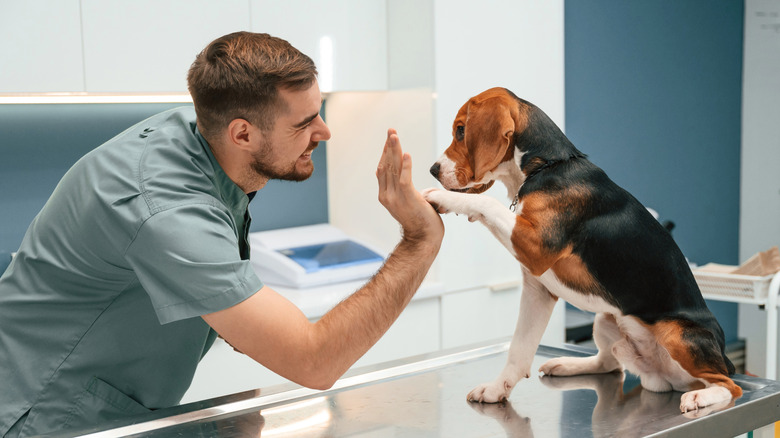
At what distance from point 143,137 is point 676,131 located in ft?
11.9

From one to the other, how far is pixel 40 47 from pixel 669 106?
10.8 ft

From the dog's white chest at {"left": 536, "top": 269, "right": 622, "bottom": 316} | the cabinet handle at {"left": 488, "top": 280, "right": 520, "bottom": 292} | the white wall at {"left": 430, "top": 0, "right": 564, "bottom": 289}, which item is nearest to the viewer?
the dog's white chest at {"left": 536, "top": 269, "right": 622, "bottom": 316}

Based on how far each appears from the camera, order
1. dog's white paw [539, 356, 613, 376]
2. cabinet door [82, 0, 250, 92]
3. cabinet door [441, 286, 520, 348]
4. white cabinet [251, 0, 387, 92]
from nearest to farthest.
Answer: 1. dog's white paw [539, 356, 613, 376]
2. cabinet door [82, 0, 250, 92]
3. white cabinet [251, 0, 387, 92]
4. cabinet door [441, 286, 520, 348]

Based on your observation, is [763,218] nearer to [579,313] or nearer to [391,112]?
[579,313]

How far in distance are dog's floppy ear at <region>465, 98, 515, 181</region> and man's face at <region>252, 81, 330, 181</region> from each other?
0.91 feet

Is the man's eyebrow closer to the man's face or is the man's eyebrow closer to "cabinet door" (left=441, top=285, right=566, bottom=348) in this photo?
the man's face

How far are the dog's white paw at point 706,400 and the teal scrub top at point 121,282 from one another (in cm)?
74

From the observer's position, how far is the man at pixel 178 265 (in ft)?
3.93

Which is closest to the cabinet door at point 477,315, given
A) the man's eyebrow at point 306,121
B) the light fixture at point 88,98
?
the light fixture at point 88,98

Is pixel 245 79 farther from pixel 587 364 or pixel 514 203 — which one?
pixel 587 364

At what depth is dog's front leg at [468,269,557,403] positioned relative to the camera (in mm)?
1376

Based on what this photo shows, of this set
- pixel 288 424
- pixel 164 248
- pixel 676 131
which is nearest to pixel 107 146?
pixel 164 248

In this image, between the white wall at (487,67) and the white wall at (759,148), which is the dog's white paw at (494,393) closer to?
the white wall at (487,67)

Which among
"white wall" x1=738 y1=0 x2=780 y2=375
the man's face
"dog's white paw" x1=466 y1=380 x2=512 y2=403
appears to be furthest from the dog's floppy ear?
"white wall" x1=738 y1=0 x2=780 y2=375
